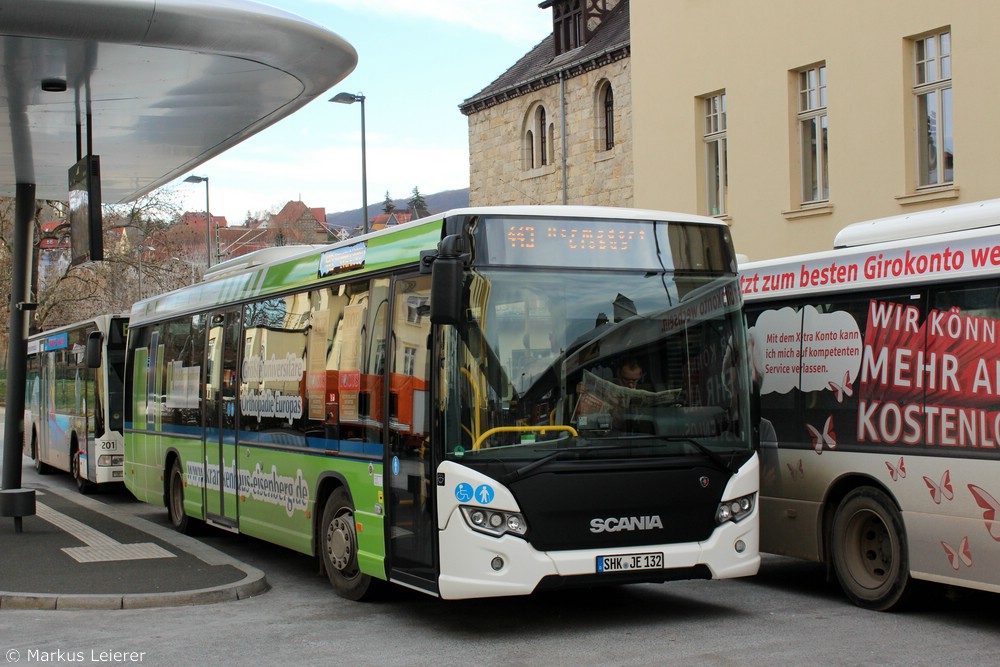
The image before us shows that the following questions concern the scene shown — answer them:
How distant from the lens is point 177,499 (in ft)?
50.1

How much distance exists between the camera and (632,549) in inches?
334

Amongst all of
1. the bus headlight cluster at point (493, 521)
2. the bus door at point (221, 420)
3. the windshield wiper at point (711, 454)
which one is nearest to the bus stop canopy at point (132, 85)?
the bus door at point (221, 420)

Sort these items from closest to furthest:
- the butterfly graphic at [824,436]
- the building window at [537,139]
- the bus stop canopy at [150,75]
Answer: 1. the butterfly graphic at [824,436]
2. the bus stop canopy at [150,75]
3. the building window at [537,139]

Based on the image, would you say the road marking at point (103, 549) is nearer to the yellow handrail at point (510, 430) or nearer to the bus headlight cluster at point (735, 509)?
the yellow handrail at point (510, 430)

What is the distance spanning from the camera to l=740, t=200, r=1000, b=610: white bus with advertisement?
8430 millimetres

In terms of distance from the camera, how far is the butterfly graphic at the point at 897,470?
29.6ft

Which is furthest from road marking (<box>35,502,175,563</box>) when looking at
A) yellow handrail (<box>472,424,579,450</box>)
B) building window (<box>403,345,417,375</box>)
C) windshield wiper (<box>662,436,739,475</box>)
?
windshield wiper (<box>662,436,739,475</box>)

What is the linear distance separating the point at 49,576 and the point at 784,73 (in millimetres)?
15203

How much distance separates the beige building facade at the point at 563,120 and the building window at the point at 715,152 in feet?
30.2

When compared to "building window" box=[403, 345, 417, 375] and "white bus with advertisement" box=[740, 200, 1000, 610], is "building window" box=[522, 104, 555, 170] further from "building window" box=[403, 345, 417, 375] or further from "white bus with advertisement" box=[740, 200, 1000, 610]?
"building window" box=[403, 345, 417, 375]

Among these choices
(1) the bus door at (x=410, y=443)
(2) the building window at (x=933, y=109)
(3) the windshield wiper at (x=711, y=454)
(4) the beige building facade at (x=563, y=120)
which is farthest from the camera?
(4) the beige building facade at (x=563, y=120)

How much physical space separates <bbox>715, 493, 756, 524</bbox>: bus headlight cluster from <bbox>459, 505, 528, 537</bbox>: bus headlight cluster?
1.49 metres

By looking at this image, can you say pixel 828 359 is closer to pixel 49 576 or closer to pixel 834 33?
pixel 49 576

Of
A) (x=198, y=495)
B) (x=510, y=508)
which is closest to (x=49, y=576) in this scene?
(x=198, y=495)
